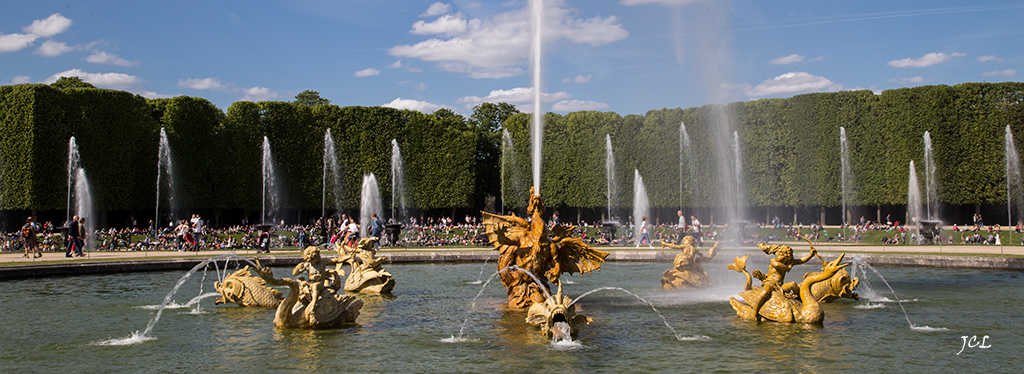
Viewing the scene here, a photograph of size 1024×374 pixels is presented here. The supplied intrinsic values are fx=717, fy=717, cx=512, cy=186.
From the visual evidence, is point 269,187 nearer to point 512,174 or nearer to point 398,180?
point 398,180

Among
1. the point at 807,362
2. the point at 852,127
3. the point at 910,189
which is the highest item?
the point at 852,127

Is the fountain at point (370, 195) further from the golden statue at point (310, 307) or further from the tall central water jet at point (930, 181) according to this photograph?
the golden statue at point (310, 307)

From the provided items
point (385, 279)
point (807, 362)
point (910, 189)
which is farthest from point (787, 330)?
point (910, 189)

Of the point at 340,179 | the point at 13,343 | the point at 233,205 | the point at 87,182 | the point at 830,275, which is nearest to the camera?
the point at 13,343

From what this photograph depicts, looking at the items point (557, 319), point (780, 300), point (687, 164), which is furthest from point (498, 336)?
point (687, 164)

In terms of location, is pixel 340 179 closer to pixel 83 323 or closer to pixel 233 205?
pixel 233 205

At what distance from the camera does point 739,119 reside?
4259 centimetres

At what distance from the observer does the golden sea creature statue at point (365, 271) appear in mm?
13297

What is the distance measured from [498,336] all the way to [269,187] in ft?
117

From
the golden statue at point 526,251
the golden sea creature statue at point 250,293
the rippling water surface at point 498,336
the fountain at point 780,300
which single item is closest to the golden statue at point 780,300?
the fountain at point 780,300

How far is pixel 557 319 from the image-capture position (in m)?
8.45

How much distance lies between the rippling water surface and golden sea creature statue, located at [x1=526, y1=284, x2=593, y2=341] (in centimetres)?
14

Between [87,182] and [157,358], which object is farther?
[87,182]

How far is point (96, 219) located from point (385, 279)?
1165 inches
